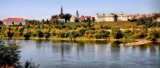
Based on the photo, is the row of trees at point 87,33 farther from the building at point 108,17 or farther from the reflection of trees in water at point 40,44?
the building at point 108,17

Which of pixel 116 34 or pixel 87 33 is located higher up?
pixel 87 33

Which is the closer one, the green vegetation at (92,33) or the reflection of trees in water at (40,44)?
the reflection of trees in water at (40,44)

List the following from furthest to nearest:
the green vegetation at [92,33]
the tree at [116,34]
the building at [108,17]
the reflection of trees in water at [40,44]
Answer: the building at [108,17]
the tree at [116,34]
the green vegetation at [92,33]
the reflection of trees in water at [40,44]

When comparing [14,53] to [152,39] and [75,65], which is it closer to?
[75,65]

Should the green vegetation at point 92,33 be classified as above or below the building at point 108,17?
below

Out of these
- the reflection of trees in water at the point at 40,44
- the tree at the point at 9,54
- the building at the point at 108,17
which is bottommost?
the reflection of trees in water at the point at 40,44

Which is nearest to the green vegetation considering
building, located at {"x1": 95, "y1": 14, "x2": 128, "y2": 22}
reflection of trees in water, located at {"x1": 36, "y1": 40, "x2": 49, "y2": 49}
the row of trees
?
the row of trees

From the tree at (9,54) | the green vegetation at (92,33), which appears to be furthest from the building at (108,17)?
the tree at (9,54)

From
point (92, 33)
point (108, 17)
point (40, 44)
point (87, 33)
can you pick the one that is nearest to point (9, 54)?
point (40, 44)

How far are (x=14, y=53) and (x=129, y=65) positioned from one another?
8.49m

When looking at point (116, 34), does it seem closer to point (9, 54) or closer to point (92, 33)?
point (92, 33)

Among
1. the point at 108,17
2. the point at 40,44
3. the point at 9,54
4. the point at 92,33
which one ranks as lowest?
the point at 40,44

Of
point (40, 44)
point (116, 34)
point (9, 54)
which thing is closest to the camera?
point (9, 54)

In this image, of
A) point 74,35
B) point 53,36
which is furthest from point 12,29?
point 74,35
